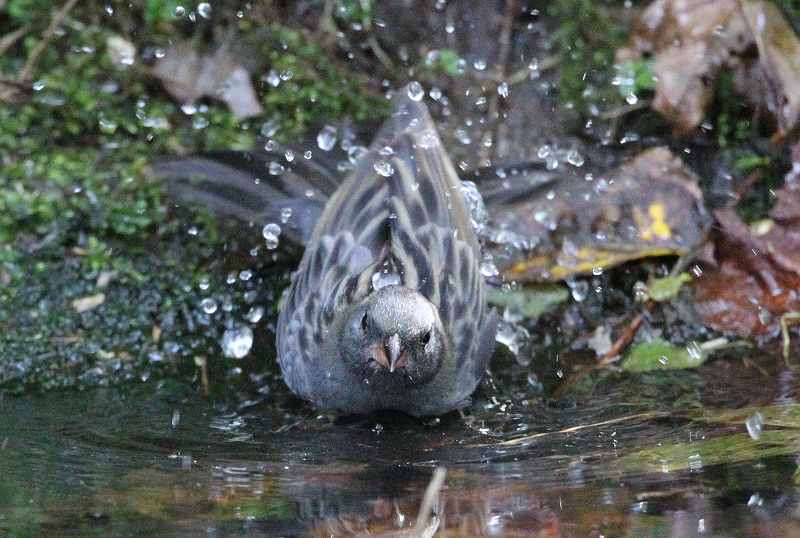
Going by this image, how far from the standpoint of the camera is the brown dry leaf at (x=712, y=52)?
5859mm

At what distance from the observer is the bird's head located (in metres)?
4.40

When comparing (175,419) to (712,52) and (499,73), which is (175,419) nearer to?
(499,73)

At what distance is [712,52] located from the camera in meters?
6.01

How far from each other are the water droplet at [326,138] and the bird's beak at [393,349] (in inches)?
54.5

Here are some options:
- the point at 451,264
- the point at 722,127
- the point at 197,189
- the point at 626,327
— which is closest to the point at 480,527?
the point at 451,264

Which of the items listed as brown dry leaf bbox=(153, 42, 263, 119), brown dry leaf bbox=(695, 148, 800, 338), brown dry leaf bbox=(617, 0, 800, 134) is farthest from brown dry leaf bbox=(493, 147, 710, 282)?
brown dry leaf bbox=(153, 42, 263, 119)

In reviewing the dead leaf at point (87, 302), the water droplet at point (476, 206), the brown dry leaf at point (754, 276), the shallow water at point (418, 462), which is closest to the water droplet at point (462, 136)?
the water droplet at point (476, 206)

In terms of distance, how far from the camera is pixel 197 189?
17.5ft

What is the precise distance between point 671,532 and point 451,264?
2029mm

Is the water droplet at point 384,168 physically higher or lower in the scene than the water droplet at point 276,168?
lower

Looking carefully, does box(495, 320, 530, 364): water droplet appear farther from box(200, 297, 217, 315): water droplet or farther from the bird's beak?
box(200, 297, 217, 315): water droplet

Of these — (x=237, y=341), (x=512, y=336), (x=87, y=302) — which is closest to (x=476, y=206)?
(x=512, y=336)

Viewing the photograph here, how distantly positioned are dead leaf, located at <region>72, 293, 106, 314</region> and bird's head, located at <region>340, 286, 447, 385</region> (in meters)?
1.31

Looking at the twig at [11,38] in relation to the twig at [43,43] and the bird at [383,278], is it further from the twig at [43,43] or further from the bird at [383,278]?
the bird at [383,278]
